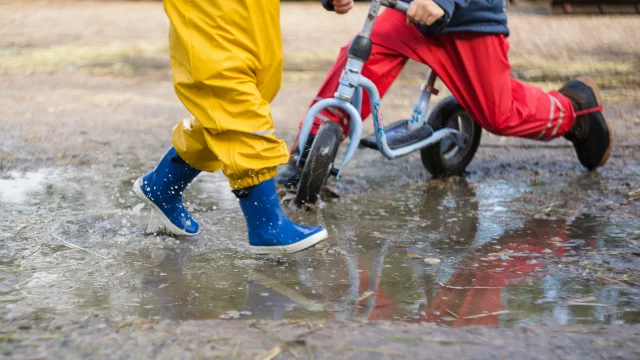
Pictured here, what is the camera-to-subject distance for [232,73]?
2779 millimetres

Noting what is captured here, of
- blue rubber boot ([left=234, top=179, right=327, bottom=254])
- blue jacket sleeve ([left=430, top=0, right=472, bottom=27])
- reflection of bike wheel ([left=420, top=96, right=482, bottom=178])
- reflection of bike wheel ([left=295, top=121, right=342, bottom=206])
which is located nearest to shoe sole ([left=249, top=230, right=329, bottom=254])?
blue rubber boot ([left=234, top=179, right=327, bottom=254])

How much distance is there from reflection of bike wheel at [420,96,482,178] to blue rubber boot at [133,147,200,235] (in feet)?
5.10

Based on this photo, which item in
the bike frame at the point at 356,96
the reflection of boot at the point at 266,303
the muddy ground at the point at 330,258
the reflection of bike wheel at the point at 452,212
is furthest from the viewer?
the bike frame at the point at 356,96

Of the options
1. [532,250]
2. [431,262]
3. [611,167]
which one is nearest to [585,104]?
[611,167]

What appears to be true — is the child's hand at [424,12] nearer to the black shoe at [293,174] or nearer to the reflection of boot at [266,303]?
the black shoe at [293,174]

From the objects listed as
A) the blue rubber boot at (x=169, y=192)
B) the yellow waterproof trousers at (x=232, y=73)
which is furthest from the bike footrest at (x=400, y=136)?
the yellow waterproof trousers at (x=232, y=73)

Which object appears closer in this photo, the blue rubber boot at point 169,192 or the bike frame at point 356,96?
the blue rubber boot at point 169,192

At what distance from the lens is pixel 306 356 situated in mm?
2207

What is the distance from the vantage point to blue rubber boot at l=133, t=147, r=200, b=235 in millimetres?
3275

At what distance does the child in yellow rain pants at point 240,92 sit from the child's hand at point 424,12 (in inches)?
33.2

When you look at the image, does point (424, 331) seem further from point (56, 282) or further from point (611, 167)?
point (611, 167)

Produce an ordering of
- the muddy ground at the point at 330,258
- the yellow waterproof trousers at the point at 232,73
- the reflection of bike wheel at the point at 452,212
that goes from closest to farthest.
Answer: the muddy ground at the point at 330,258 → the yellow waterproof trousers at the point at 232,73 → the reflection of bike wheel at the point at 452,212

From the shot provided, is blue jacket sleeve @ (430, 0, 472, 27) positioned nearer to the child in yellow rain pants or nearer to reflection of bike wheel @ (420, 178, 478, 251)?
reflection of bike wheel @ (420, 178, 478, 251)

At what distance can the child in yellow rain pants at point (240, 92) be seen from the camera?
276 centimetres
